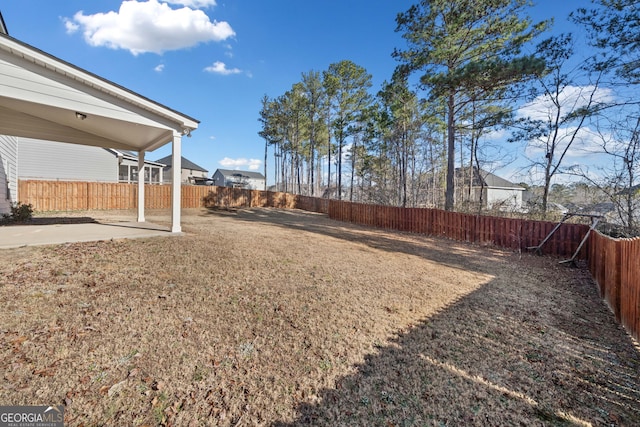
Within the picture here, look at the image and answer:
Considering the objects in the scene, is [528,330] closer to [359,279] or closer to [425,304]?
[425,304]

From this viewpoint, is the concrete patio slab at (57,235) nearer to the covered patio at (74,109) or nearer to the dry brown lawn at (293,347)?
the dry brown lawn at (293,347)

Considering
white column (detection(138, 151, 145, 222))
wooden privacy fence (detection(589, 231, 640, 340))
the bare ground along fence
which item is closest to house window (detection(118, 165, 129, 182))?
the bare ground along fence

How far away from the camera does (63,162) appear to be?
1489cm

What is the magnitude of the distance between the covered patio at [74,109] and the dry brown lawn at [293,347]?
8.89ft

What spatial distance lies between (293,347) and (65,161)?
19.7 metres

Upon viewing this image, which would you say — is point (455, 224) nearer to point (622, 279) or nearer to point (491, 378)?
point (622, 279)

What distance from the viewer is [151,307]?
293 cm

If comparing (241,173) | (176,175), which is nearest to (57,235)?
(176,175)

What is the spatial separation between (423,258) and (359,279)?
2690mm

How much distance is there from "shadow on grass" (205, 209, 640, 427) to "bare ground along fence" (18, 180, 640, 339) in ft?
2.05

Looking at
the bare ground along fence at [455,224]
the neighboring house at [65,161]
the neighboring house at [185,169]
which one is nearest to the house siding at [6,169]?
the bare ground along fence at [455,224]

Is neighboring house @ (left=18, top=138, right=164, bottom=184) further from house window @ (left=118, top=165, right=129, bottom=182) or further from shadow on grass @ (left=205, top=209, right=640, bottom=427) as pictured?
shadow on grass @ (left=205, top=209, right=640, bottom=427)

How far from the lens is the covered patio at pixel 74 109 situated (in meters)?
4.26

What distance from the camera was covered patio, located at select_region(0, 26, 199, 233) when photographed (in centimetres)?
426
